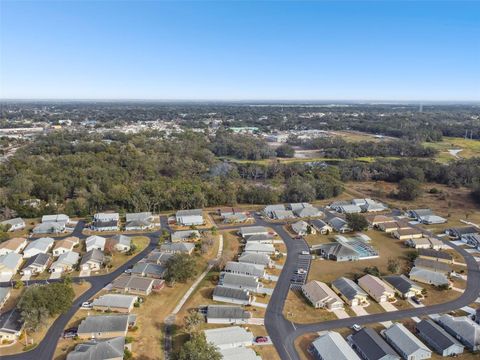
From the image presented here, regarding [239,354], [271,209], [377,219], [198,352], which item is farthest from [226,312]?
[377,219]

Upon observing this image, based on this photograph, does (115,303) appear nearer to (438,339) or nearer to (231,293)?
(231,293)

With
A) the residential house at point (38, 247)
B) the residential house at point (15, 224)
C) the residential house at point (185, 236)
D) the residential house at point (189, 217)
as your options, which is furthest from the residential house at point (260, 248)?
the residential house at point (15, 224)

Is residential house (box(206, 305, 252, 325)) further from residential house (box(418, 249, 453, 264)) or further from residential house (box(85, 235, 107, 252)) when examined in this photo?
residential house (box(418, 249, 453, 264))

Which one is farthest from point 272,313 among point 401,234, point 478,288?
point 401,234

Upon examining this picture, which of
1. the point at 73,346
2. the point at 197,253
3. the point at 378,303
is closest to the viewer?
the point at 73,346

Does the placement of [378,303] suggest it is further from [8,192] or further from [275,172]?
[8,192]

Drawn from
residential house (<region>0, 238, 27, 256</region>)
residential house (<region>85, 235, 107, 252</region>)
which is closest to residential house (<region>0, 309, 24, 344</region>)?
residential house (<region>85, 235, 107, 252</region>)
